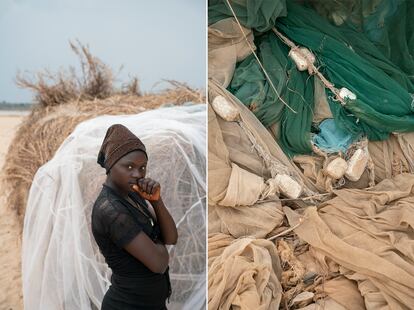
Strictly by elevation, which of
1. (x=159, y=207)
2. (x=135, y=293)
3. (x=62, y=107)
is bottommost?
(x=135, y=293)

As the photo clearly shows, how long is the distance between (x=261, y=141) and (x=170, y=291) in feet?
2.09

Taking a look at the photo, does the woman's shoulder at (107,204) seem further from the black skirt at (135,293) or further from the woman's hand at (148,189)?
the black skirt at (135,293)

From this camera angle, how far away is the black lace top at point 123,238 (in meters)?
1.72

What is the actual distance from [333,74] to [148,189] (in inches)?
33.5

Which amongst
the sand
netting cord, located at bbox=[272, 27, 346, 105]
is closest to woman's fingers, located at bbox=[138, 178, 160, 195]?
the sand

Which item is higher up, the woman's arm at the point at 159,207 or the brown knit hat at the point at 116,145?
the brown knit hat at the point at 116,145

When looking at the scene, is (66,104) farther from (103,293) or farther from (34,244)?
(103,293)

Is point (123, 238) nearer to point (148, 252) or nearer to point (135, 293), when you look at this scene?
point (148, 252)

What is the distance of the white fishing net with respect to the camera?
71.1 inches

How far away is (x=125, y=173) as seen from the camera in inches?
70.3

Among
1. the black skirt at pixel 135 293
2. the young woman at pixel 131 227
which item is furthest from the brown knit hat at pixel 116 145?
the black skirt at pixel 135 293

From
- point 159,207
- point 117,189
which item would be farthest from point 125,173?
point 159,207

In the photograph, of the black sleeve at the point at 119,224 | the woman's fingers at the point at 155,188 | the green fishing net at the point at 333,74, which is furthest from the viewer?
the green fishing net at the point at 333,74

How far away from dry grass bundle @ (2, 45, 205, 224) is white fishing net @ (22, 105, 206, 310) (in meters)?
0.03
